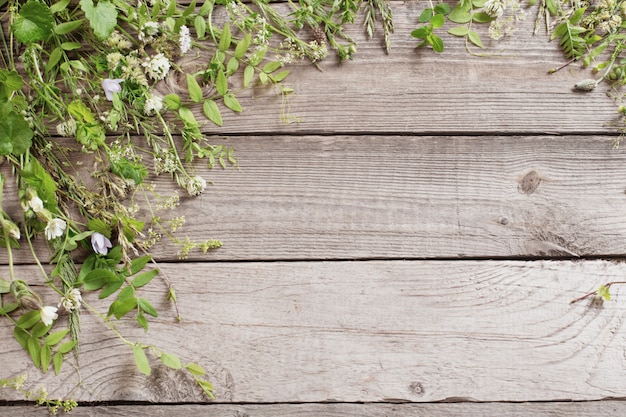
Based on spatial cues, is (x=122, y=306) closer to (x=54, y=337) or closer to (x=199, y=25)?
(x=54, y=337)

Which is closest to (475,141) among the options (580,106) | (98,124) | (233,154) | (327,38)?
(580,106)

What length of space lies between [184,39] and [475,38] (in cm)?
53

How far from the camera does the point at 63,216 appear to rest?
40.8 inches

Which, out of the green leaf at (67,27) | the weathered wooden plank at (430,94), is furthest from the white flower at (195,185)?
the green leaf at (67,27)

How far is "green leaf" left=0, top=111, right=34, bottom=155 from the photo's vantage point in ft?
3.21

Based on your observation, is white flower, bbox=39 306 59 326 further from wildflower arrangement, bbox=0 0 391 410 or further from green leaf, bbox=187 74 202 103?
green leaf, bbox=187 74 202 103

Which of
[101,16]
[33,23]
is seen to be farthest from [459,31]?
[33,23]

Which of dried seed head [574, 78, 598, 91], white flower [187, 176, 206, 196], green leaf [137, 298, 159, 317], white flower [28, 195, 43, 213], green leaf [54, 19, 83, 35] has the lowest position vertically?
green leaf [137, 298, 159, 317]

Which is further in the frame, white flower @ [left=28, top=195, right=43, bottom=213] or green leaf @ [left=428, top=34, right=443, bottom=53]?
green leaf @ [left=428, top=34, right=443, bottom=53]

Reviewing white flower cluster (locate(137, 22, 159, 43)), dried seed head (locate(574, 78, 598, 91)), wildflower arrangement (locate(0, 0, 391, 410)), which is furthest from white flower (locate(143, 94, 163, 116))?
dried seed head (locate(574, 78, 598, 91))

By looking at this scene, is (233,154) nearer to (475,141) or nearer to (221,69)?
(221,69)

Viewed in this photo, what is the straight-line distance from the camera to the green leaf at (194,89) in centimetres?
106

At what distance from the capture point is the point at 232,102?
1.09m

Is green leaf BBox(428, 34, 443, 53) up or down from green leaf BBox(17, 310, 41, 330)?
up
